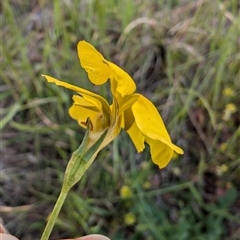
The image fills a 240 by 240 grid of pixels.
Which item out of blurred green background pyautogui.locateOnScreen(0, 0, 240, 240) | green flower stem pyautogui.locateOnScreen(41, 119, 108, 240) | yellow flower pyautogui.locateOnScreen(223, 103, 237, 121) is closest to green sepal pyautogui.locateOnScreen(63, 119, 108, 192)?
green flower stem pyautogui.locateOnScreen(41, 119, 108, 240)

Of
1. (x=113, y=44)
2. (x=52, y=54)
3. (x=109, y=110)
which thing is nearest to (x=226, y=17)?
(x=113, y=44)

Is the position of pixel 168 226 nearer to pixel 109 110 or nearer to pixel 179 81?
pixel 179 81

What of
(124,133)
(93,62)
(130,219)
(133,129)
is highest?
(93,62)

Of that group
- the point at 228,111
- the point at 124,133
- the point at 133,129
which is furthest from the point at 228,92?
the point at 133,129

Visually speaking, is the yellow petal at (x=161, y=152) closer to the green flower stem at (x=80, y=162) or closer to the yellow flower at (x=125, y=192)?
the green flower stem at (x=80, y=162)

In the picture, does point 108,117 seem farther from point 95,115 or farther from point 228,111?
point 228,111

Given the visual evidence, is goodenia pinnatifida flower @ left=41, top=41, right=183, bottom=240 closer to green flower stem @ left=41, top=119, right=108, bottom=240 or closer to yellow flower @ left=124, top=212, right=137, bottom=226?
green flower stem @ left=41, top=119, right=108, bottom=240
